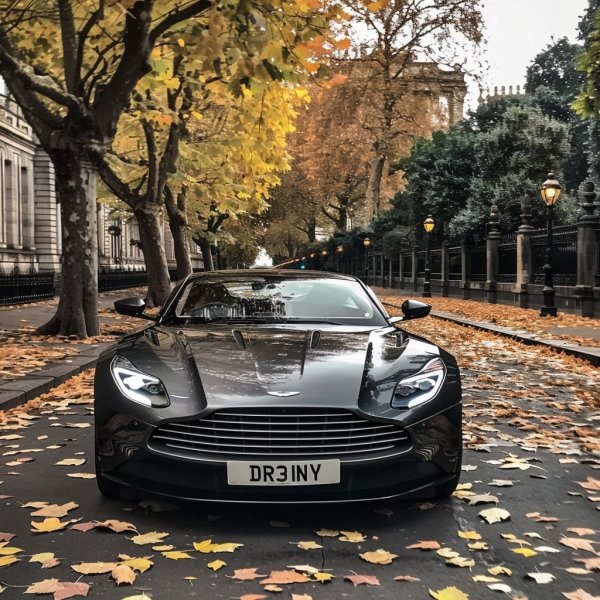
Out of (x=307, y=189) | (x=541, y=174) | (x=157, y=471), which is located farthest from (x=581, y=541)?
(x=307, y=189)

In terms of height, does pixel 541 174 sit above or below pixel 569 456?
above

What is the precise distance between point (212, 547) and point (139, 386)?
920 millimetres

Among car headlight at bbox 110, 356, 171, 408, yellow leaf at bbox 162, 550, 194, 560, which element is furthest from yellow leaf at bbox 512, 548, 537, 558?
car headlight at bbox 110, 356, 171, 408

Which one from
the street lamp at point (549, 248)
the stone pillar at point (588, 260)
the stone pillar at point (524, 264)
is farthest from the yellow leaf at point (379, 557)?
the stone pillar at point (524, 264)

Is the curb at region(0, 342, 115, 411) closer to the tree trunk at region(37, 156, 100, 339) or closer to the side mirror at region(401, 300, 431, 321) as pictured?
the side mirror at region(401, 300, 431, 321)

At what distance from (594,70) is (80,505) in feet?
45.5

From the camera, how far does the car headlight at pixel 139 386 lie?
3809 mm

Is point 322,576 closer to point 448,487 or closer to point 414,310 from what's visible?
point 448,487

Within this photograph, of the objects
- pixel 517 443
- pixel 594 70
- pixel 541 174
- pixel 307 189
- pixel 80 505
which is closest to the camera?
pixel 80 505

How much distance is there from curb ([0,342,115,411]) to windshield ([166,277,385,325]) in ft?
4.97

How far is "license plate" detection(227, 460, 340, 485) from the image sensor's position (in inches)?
140

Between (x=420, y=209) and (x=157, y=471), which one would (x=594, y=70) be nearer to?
(x=157, y=471)

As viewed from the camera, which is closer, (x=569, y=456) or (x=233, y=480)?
(x=233, y=480)

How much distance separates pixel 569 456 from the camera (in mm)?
5473
